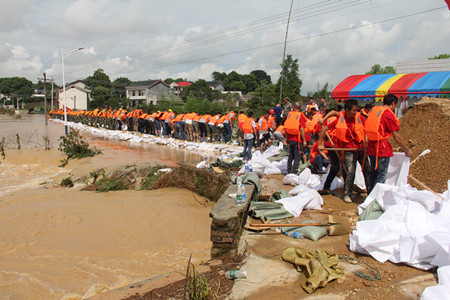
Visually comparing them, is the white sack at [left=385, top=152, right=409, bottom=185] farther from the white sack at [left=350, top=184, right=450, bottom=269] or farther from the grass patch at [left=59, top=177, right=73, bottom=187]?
the grass patch at [left=59, top=177, right=73, bottom=187]

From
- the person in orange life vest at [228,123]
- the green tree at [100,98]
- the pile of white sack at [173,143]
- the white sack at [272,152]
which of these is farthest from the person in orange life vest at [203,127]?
the green tree at [100,98]

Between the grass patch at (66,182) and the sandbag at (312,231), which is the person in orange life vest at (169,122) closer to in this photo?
the grass patch at (66,182)

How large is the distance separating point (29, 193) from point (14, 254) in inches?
151

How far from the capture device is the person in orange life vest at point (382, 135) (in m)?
4.80

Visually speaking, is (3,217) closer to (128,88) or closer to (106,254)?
(106,254)

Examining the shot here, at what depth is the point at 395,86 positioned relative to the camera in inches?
446

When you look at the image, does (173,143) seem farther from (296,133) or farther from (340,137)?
(340,137)

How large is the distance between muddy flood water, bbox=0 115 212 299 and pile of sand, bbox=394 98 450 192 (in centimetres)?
403

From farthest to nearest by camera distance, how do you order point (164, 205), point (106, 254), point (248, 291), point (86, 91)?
point (86, 91), point (164, 205), point (106, 254), point (248, 291)

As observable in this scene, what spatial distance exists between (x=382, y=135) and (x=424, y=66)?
454 inches

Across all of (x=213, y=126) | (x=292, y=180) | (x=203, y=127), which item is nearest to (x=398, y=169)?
(x=292, y=180)

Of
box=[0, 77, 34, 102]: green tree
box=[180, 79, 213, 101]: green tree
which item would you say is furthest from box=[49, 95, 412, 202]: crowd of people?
box=[0, 77, 34, 102]: green tree

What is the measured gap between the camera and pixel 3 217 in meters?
6.61

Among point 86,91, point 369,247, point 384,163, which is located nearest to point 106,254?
point 369,247
